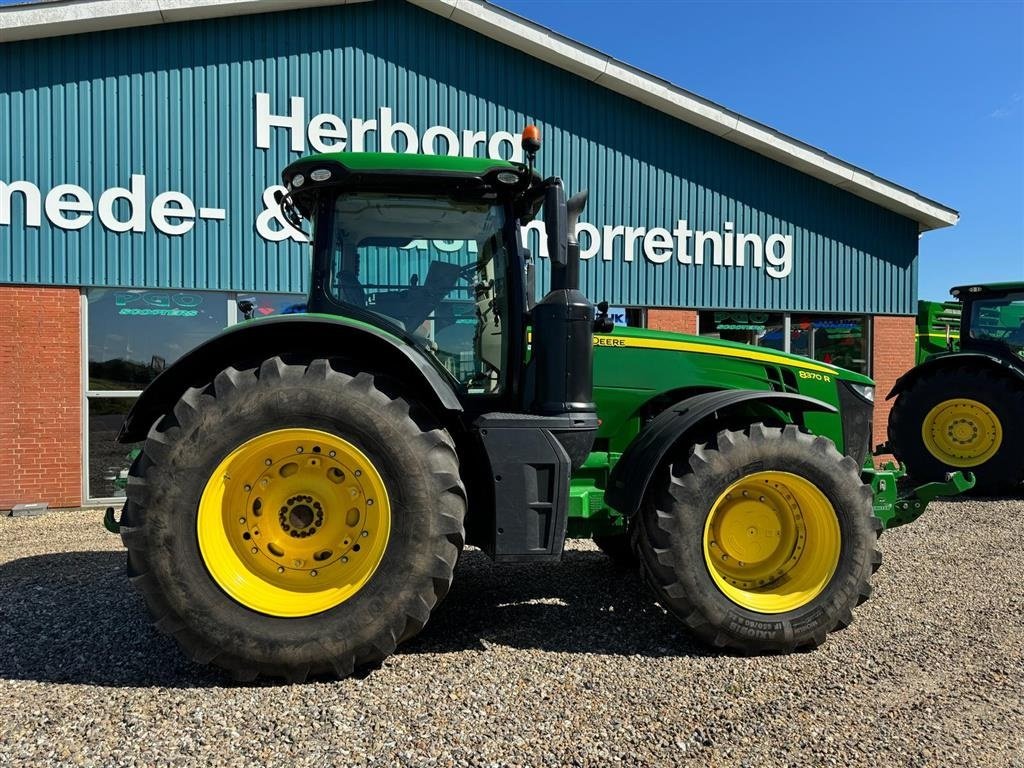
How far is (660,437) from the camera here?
3.31 m

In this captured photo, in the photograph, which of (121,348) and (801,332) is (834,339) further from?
(121,348)

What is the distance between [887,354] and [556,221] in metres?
9.27

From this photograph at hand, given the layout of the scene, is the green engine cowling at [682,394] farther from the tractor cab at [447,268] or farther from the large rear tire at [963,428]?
the large rear tire at [963,428]

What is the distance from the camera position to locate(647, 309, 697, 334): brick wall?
30.5 ft

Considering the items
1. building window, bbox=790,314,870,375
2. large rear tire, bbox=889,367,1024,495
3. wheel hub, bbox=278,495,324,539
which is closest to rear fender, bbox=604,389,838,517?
wheel hub, bbox=278,495,324,539

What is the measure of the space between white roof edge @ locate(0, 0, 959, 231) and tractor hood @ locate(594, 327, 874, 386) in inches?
235

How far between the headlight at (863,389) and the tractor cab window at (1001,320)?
5110 millimetres

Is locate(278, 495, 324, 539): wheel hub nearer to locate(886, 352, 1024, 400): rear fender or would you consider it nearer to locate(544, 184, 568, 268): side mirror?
locate(544, 184, 568, 268): side mirror

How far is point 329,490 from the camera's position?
9.84 ft

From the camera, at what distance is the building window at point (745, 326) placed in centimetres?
964

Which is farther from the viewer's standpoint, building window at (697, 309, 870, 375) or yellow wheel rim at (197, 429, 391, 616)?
building window at (697, 309, 870, 375)

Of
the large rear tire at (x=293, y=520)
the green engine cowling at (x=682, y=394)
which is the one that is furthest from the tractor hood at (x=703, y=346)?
the large rear tire at (x=293, y=520)

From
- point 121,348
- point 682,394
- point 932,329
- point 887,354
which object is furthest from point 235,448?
point 932,329

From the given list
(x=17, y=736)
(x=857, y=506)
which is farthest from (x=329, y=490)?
(x=857, y=506)
